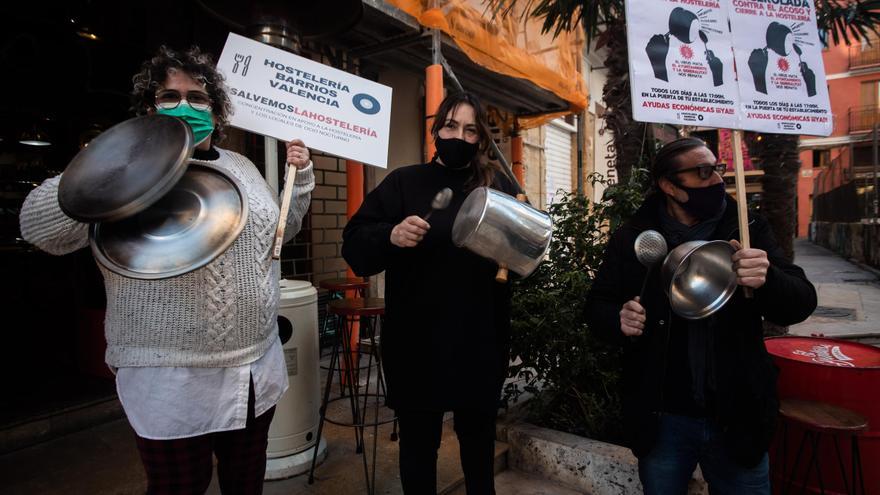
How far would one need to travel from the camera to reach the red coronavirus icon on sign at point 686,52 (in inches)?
83.8

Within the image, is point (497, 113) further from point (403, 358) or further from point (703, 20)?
point (403, 358)

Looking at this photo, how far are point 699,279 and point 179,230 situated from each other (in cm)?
163

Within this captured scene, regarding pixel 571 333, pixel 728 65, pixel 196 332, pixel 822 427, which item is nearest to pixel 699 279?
pixel 822 427

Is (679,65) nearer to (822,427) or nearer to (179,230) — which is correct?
(822,427)

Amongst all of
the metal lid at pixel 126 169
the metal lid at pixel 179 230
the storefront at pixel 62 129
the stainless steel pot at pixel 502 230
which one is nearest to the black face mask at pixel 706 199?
the stainless steel pot at pixel 502 230

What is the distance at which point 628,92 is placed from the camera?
407cm

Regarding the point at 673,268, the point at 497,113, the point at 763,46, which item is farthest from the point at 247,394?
the point at 497,113

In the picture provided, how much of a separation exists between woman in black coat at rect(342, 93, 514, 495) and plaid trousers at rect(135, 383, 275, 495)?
0.52m

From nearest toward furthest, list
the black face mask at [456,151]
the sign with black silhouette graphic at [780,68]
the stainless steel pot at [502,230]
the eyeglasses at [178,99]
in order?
the eyeglasses at [178,99] → the stainless steel pot at [502,230] → the black face mask at [456,151] → the sign with black silhouette graphic at [780,68]

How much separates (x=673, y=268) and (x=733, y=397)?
0.50 m

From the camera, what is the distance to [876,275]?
11453 millimetres

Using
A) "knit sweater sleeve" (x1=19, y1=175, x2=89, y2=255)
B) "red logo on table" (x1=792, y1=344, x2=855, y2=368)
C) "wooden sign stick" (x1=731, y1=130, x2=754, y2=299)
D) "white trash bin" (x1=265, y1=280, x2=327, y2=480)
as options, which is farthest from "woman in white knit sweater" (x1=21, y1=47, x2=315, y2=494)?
"red logo on table" (x1=792, y1=344, x2=855, y2=368)

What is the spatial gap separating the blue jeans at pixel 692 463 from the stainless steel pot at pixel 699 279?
0.42m

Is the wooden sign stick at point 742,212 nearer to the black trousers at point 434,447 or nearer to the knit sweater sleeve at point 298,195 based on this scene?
the black trousers at point 434,447
